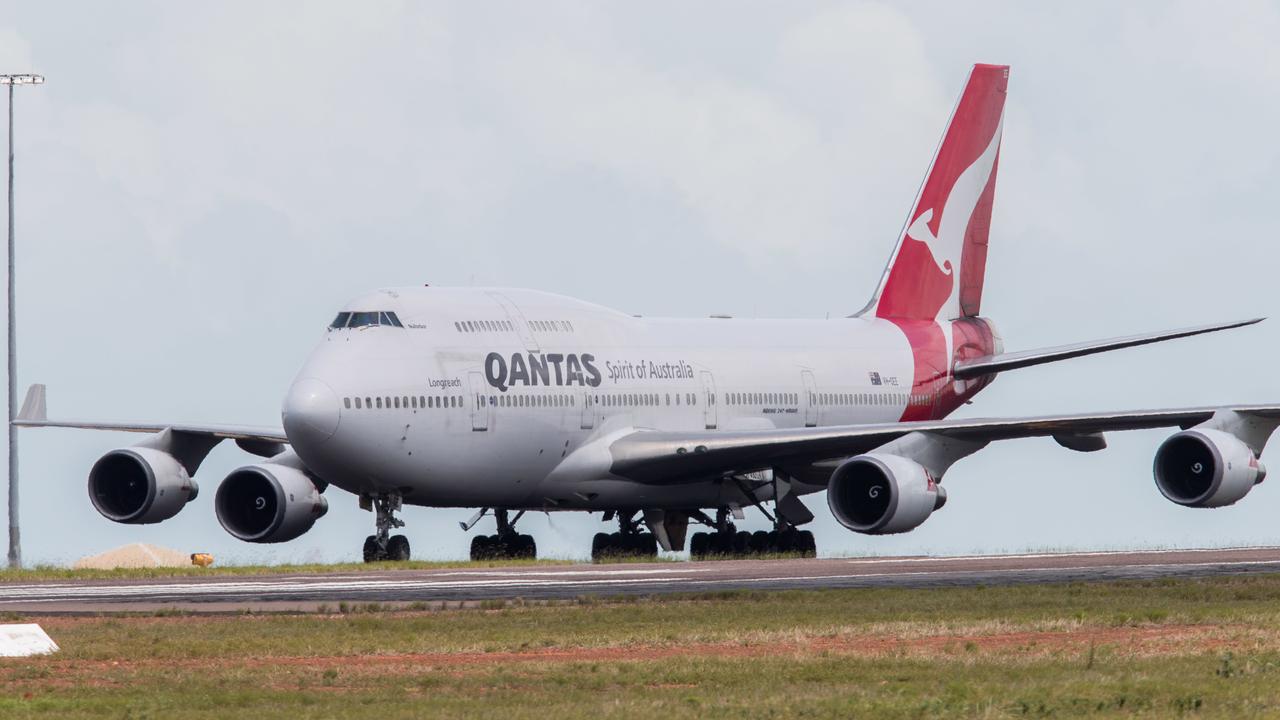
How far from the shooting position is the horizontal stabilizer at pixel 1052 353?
42781mm

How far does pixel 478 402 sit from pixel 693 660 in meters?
18.2

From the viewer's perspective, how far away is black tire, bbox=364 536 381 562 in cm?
3622

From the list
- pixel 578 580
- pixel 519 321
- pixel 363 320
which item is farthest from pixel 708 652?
pixel 519 321

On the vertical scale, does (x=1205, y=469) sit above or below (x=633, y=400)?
below

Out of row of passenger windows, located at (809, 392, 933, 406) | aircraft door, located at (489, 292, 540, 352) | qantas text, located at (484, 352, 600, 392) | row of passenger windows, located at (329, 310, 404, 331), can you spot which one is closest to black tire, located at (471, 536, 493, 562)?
qantas text, located at (484, 352, 600, 392)

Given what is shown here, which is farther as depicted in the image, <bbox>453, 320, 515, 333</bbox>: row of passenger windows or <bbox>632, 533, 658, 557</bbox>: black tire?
<bbox>632, 533, 658, 557</bbox>: black tire

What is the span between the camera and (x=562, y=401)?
1505 inches

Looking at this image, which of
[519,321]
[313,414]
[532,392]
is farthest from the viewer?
[519,321]

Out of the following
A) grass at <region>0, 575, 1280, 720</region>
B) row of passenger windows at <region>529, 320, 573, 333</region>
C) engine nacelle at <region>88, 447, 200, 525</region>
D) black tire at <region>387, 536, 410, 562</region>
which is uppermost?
row of passenger windows at <region>529, 320, 573, 333</region>

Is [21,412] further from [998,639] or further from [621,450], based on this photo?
[998,639]

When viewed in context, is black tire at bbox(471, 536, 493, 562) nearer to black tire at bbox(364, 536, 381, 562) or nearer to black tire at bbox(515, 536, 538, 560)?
black tire at bbox(515, 536, 538, 560)

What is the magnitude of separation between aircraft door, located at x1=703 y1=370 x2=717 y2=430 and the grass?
17.5 m

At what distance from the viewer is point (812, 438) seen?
3812cm

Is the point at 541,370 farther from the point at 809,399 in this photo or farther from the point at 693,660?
the point at 693,660
